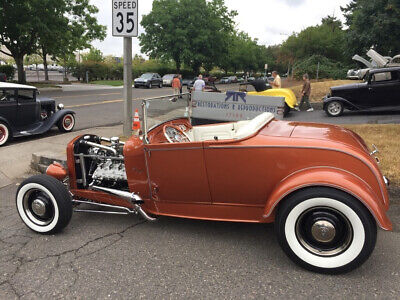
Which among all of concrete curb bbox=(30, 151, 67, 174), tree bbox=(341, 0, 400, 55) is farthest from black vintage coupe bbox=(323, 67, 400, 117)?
tree bbox=(341, 0, 400, 55)

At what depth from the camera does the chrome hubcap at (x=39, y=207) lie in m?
3.19

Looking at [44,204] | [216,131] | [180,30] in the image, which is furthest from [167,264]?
[180,30]

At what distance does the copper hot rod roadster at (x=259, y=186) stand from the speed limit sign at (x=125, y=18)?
10.9 feet

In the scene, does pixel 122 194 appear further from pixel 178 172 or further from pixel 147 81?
pixel 147 81

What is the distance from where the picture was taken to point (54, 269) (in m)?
2.66

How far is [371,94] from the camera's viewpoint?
10.8 m

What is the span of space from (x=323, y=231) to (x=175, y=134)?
175cm

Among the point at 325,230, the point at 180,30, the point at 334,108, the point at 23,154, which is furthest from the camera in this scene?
the point at 180,30

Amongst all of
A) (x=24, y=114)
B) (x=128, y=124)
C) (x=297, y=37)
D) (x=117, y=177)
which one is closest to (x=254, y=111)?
(x=128, y=124)

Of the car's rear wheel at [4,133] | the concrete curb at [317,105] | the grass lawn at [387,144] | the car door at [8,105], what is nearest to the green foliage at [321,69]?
the concrete curb at [317,105]

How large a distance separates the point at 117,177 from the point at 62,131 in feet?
19.6

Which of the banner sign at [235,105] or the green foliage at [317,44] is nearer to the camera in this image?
the banner sign at [235,105]

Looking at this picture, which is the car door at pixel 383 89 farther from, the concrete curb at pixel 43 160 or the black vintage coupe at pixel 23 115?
the concrete curb at pixel 43 160

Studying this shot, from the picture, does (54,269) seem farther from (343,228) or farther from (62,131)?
(62,131)
